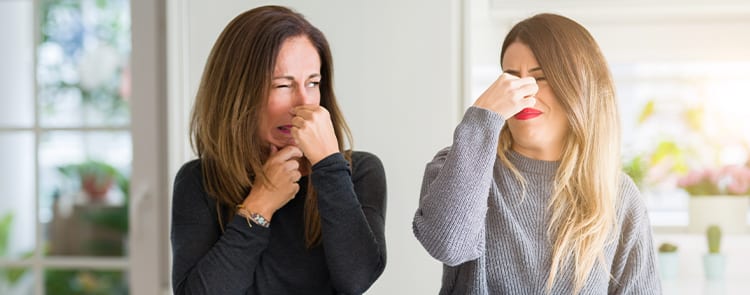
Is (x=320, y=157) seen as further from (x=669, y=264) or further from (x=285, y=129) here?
(x=669, y=264)

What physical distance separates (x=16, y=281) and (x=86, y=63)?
65 cm

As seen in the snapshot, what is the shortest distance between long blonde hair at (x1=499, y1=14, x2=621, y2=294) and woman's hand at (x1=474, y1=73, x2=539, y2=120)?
0.17 ft

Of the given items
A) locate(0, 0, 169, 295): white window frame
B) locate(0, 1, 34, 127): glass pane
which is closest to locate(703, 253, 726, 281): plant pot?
locate(0, 0, 169, 295): white window frame

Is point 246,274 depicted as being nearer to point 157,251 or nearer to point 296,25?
Answer: point 296,25

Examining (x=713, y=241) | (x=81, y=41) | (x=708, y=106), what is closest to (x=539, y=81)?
(x=713, y=241)

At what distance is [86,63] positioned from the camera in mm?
2373

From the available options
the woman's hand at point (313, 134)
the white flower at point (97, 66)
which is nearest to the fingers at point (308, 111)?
the woman's hand at point (313, 134)

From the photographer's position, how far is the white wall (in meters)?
1.80

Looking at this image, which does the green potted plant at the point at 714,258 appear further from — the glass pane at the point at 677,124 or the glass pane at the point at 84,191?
the glass pane at the point at 84,191

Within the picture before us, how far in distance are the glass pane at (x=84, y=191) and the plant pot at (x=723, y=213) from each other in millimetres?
1507

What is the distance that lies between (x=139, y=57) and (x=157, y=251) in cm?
49

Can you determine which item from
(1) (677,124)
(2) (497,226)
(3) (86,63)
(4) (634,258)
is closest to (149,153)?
(3) (86,63)

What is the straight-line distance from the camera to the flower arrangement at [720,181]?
6.86ft

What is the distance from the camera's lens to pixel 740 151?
220 cm
